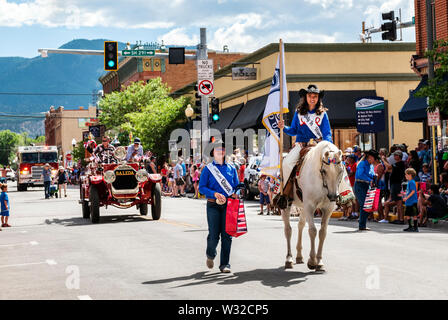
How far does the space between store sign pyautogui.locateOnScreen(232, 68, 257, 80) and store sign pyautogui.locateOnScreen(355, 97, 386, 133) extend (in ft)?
58.6

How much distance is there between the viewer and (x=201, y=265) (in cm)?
1102

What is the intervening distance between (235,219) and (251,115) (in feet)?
103

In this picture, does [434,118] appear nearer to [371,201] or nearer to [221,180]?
[371,201]

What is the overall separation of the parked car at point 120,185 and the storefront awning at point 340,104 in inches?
727

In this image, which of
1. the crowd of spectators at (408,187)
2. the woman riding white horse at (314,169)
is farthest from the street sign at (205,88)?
the woman riding white horse at (314,169)

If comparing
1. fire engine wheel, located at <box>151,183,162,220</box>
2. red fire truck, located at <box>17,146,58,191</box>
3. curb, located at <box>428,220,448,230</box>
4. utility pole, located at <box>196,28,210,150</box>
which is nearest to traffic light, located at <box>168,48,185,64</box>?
utility pole, located at <box>196,28,210,150</box>

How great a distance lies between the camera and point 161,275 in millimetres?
10078

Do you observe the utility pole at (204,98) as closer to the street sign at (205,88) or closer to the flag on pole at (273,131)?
the street sign at (205,88)

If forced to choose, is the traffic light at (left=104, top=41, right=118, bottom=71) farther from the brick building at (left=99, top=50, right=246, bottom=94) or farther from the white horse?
the brick building at (left=99, top=50, right=246, bottom=94)

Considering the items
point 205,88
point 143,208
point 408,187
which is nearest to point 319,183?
point 408,187

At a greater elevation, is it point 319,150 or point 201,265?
point 319,150

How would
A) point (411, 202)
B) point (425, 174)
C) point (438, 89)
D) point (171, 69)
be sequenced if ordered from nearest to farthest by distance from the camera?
point (411, 202), point (438, 89), point (425, 174), point (171, 69)

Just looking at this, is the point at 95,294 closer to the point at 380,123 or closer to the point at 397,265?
the point at 397,265

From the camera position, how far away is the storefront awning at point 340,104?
38000 mm
